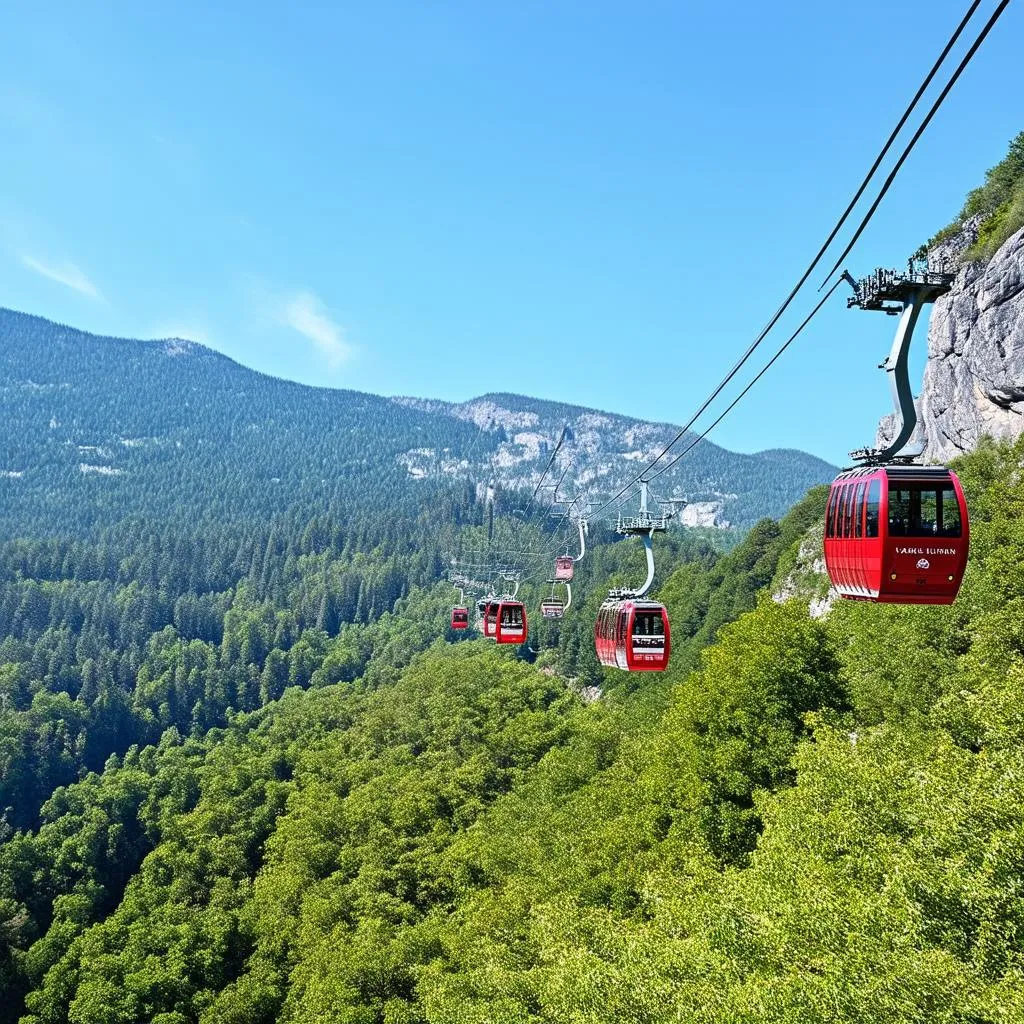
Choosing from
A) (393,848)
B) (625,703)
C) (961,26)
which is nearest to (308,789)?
(393,848)

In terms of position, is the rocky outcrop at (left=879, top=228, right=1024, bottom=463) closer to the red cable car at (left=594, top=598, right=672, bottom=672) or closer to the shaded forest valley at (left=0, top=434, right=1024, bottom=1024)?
the shaded forest valley at (left=0, top=434, right=1024, bottom=1024)

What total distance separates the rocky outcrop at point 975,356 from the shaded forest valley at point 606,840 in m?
3.86

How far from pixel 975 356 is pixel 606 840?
38895 millimetres

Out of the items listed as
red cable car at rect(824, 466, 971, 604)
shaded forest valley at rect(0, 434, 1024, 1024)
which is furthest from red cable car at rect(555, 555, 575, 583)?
red cable car at rect(824, 466, 971, 604)

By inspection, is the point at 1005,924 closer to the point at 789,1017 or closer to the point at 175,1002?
the point at 789,1017

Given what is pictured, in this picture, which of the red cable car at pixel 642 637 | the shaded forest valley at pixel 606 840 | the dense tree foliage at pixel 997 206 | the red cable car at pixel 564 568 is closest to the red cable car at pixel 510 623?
the shaded forest valley at pixel 606 840

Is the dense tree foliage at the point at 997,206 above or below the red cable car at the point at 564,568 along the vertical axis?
above

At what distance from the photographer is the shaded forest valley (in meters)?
17.4

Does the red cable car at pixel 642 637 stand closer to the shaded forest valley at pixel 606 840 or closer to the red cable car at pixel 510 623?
the shaded forest valley at pixel 606 840

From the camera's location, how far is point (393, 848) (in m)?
55.7

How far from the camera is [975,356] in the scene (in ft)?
180

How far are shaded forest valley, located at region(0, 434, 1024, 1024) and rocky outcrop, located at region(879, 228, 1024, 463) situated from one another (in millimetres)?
3856

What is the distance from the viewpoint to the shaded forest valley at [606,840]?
17422mm

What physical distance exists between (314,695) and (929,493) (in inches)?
5082
